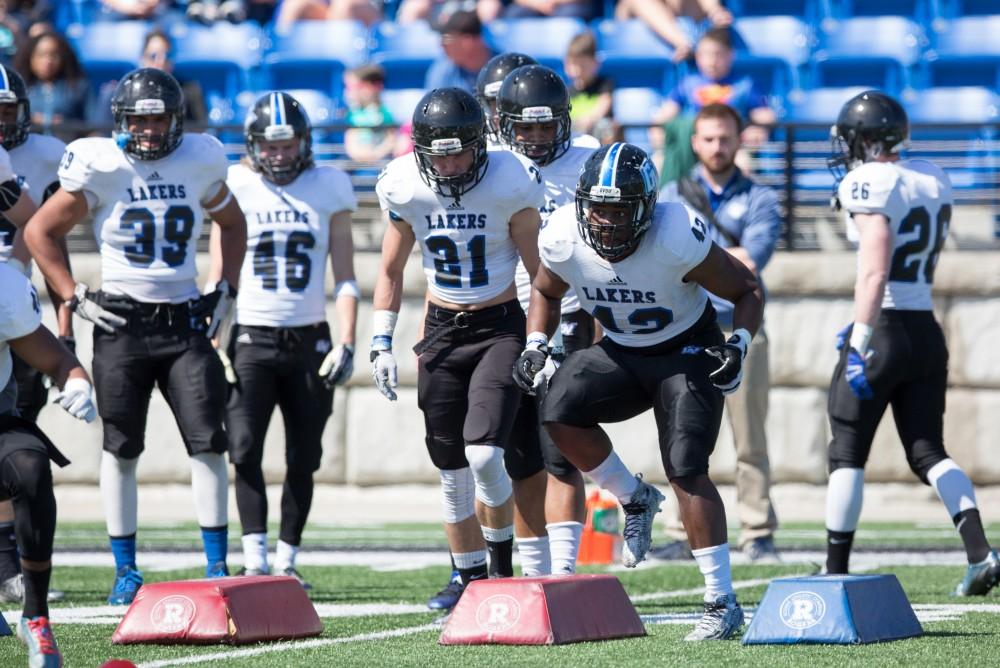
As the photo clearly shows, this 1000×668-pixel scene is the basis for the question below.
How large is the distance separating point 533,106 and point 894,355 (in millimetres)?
1530

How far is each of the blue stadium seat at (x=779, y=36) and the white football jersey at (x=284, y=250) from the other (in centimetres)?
570

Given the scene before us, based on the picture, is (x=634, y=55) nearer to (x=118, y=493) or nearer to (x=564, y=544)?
(x=118, y=493)

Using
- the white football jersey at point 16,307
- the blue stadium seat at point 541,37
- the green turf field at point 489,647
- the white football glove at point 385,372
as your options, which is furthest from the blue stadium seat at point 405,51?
the white football jersey at point 16,307

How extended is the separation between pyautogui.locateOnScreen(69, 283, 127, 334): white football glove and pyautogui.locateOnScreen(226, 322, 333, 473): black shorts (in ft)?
1.97

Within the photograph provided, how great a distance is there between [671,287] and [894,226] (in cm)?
135

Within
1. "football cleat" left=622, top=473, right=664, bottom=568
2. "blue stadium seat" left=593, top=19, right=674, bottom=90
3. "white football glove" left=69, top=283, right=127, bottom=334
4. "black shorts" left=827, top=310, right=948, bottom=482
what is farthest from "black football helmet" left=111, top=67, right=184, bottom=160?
"blue stadium seat" left=593, top=19, right=674, bottom=90

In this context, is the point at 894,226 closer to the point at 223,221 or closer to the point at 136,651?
the point at 223,221

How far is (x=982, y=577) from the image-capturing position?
19.2ft

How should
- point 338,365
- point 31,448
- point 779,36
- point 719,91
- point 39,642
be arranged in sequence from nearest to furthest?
point 39,642 < point 31,448 < point 338,365 < point 719,91 < point 779,36

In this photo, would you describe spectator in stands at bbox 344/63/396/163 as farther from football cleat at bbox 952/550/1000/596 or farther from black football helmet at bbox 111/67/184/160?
football cleat at bbox 952/550/1000/596

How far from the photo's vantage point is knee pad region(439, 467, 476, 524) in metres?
5.68

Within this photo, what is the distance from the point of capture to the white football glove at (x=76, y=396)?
4.55m

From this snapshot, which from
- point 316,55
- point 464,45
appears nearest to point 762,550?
point 464,45

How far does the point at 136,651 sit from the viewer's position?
15.5 feet
